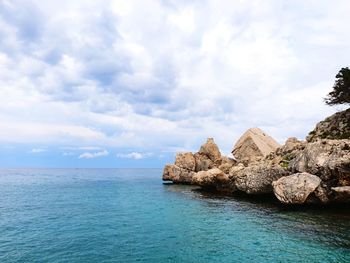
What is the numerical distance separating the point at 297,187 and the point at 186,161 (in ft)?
171

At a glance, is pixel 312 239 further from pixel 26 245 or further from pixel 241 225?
pixel 26 245

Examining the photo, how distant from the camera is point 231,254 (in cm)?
2319

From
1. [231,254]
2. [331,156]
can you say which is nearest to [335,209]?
Result: [331,156]

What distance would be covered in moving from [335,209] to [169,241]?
2577cm

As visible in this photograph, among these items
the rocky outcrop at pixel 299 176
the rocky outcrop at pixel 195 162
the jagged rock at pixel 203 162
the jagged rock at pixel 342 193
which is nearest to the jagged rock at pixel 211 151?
the rocky outcrop at pixel 195 162

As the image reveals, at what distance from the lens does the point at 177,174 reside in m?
91.1

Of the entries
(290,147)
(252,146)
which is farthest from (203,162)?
(290,147)

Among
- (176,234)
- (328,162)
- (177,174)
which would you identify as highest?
(328,162)

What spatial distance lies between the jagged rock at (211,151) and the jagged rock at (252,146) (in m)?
9.12

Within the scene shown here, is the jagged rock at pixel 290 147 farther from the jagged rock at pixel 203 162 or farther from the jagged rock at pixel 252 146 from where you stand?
the jagged rock at pixel 203 162

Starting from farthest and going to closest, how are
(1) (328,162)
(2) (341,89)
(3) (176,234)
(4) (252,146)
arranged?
(4) (252,146)
(2) (341,89)
(1) (328,162)
(3) (176,234)

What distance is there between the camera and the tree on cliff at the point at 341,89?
54.9 metres

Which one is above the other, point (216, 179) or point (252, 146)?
point (252, 146)

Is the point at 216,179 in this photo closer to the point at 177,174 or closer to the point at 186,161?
the point at 186,161
